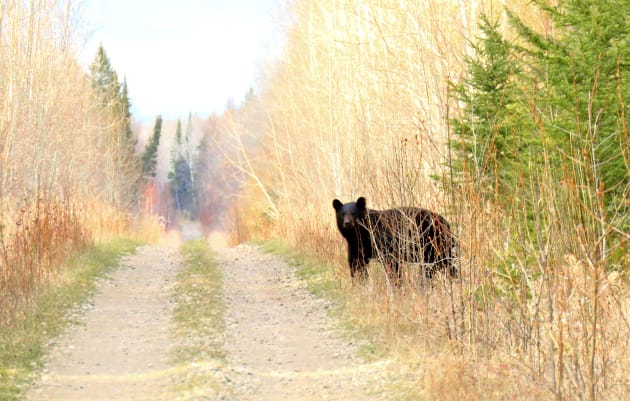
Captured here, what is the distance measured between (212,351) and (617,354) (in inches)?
182

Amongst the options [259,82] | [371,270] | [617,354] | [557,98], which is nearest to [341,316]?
[371,270]

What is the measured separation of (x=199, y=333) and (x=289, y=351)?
1427mm

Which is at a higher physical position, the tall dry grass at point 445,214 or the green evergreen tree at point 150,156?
the green evergreen tree at point 150,156

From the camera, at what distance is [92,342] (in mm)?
10180

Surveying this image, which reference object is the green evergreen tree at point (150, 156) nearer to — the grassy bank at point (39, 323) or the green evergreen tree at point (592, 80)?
the grassy bank at point (39, 323)

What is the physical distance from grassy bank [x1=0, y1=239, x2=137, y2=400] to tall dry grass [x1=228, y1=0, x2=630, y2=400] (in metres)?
3.92

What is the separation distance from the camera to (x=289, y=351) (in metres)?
9.63

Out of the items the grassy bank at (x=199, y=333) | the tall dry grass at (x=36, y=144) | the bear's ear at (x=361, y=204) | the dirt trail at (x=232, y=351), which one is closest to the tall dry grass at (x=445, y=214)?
the bear's ear at (x=361, y=204)

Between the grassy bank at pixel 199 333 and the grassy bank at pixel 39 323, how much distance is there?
155cm

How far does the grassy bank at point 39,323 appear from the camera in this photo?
817cm

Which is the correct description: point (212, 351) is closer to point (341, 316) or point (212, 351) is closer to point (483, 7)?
point (341, 316)

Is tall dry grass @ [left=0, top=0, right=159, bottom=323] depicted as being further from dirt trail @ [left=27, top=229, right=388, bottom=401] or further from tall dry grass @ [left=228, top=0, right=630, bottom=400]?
tall dry grass @ [left=228, top=0, right=630, bottom=400]

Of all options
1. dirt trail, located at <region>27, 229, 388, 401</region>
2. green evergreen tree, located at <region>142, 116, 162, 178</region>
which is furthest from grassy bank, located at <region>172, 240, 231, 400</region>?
green evergreen tree, located at <region>142, 116, 162, 178</region>

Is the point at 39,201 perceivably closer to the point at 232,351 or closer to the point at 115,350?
the point at 115,350
